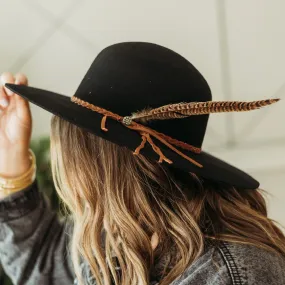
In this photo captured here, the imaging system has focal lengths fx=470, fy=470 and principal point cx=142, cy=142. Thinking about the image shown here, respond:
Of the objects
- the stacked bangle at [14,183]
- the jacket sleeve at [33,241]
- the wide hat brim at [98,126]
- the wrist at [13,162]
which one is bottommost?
the jacket sleeve at [33,241]

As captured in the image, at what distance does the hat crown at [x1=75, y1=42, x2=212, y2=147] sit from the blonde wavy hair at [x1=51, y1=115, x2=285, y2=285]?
0.19ft

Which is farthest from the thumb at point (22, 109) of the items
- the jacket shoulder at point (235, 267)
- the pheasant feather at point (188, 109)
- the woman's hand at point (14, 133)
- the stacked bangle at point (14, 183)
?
the jacket shoulder at point (235, 267)

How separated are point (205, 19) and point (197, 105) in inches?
21.0

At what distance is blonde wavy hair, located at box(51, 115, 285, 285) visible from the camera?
68 cm

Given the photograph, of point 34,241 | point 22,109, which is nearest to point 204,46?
point 22,109

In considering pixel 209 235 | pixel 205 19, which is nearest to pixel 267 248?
pixel 209 235

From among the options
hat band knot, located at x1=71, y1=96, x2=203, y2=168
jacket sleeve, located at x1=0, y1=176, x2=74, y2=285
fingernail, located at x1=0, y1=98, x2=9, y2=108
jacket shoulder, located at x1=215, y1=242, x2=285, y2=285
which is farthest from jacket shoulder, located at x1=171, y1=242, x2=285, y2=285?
fingernail, located at x1=0, y1=98, x2=9, y2=108

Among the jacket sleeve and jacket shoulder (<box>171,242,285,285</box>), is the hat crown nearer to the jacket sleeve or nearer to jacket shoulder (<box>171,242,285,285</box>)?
jacket shoulder (<box>171,242,285,285</box>)

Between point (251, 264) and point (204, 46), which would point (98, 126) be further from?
point (204, 46)

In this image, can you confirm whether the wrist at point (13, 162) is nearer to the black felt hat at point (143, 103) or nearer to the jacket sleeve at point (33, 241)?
the jacket sleeve at point (33, 241)

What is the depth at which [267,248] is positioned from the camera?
0.68 metres

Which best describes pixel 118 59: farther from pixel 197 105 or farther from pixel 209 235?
pixel 209 235

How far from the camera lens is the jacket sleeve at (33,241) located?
2.89 feet

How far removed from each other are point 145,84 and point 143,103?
3cm
